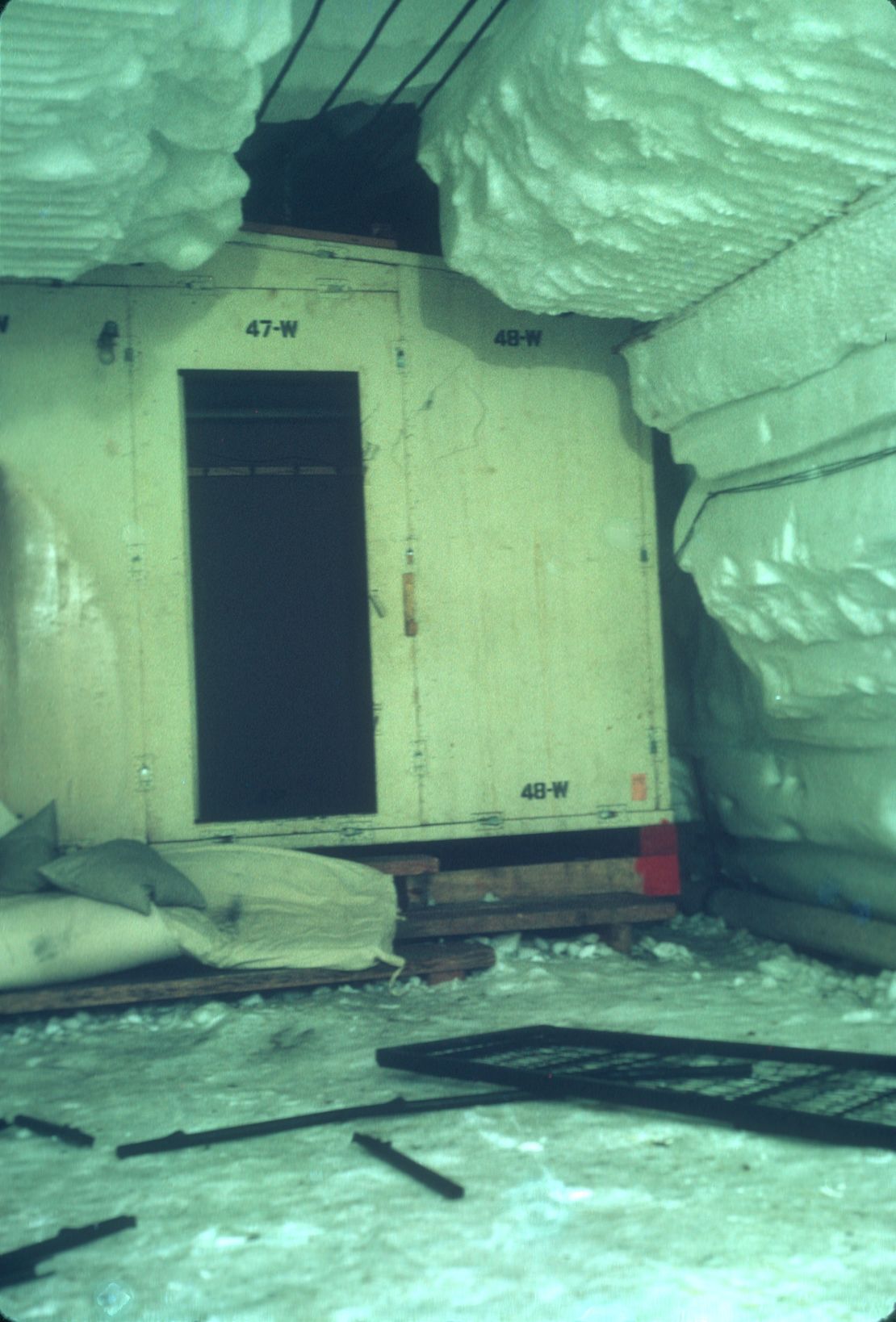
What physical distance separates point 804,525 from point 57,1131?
268 centimetres

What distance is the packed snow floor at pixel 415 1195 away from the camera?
2000 mm

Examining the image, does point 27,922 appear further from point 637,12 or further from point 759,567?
point 637,12

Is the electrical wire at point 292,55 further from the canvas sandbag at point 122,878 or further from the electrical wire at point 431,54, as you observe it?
the canvas sandbag at point 122,878

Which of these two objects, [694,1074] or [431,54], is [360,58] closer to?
[431,54]

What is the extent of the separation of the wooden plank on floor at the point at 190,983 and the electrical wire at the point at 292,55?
9.48 ft

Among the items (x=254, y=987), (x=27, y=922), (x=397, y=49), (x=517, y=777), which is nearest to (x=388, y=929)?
(x=254, y=987)

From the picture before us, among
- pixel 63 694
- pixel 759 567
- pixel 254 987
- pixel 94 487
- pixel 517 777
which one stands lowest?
pixel 254 987

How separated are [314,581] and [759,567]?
2.04m

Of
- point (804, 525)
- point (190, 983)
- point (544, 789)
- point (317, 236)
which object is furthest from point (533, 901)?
point (317, 236)

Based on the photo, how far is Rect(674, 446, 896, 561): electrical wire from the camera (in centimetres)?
346

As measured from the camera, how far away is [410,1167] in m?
2.53

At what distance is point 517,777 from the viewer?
194 inches

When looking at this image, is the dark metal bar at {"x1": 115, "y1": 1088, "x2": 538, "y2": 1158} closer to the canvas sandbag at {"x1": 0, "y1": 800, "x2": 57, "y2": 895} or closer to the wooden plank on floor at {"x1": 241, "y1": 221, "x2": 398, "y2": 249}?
the canvas sandbag at {"x1": 0, "y1": 800, "x2": 57, "y2": 895}

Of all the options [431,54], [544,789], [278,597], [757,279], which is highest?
[431,54]
